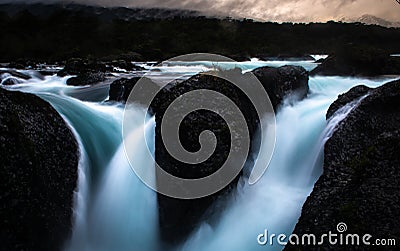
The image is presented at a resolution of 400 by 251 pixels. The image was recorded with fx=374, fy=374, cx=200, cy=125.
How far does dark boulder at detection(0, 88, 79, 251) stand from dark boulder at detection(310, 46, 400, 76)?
13809mm

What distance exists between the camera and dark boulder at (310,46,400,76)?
16906mm

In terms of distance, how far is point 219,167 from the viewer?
20.9 feet

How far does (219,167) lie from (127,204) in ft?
7.06

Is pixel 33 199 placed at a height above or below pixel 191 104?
below

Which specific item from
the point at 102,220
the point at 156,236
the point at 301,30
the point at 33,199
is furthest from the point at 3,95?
the point at 301,30

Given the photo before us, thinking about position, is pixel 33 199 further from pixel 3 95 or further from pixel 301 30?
pixel 301 30

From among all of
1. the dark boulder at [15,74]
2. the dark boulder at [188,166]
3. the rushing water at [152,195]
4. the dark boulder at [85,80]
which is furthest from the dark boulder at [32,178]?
the dark boulder at [15,74]

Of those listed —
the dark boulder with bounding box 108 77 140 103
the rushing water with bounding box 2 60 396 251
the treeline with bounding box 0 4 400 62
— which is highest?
the treeline with bounding box 0 4 400 62

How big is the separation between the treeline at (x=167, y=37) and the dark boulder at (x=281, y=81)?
2658 centimetres

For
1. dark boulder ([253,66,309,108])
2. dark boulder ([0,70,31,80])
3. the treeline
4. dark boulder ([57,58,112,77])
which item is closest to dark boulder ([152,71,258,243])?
dark boulder ([253,66,309,108])

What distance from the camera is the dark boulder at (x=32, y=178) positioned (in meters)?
5.03

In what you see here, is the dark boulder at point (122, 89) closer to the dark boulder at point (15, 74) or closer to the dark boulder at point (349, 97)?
the dark boulder at point (349, 97)

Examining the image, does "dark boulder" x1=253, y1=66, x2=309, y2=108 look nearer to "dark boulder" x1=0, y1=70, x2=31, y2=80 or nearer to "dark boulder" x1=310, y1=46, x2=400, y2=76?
"dark boulder" x1=310, y1=46, x2=400, y2=76

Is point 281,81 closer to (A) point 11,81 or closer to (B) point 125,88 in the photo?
(B) point 125,88
